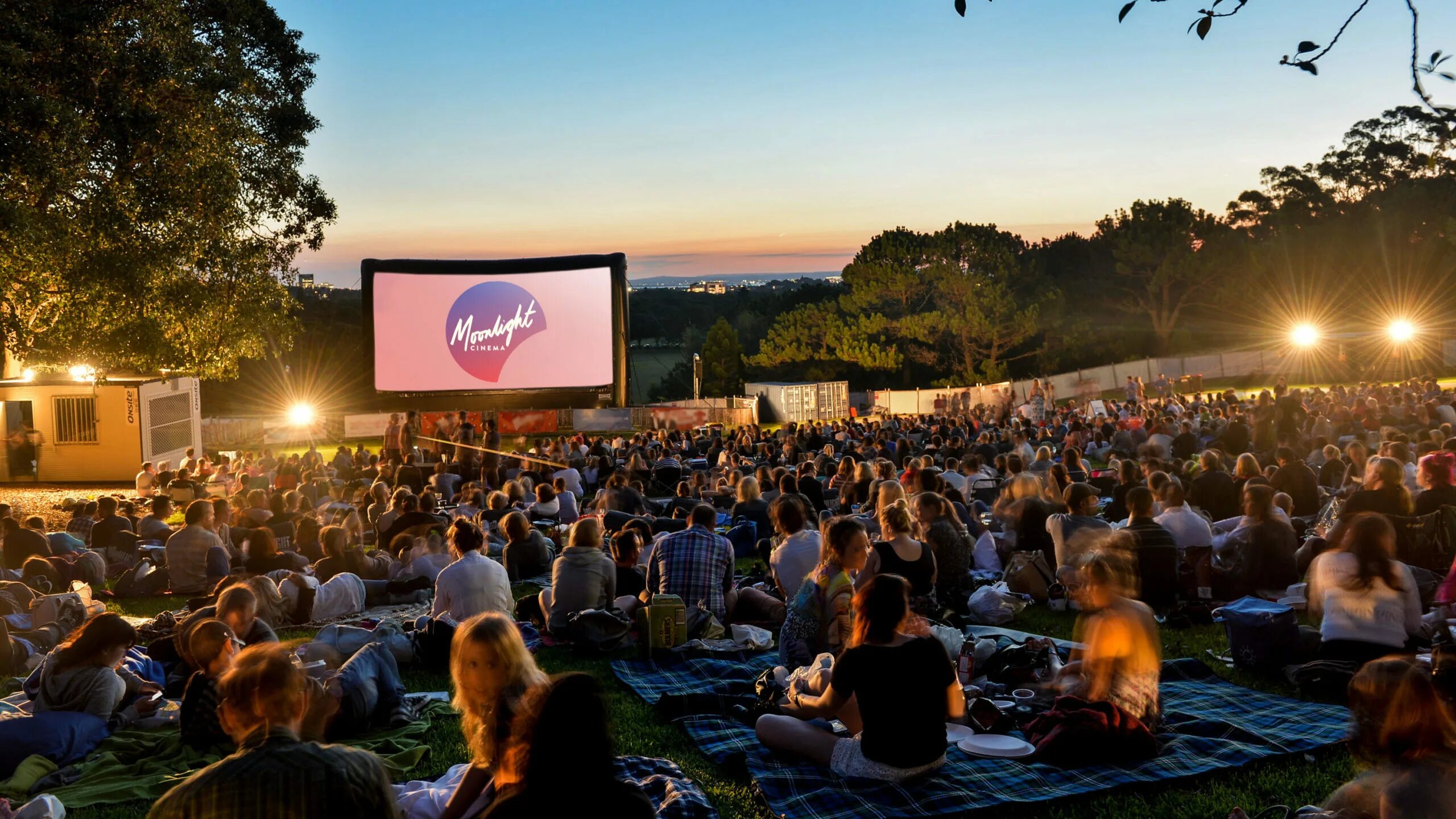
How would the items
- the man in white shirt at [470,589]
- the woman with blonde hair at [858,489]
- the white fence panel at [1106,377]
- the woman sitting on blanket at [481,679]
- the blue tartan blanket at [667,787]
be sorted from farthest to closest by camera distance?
1. the white fence panel at [1106,377]
2. the woman with blonde hair at [858,489]
3. the man in white shirt at [470,589]
4. the blue tartan blanket at [667,787]
5. the woman sitting on blanket at [481,679]

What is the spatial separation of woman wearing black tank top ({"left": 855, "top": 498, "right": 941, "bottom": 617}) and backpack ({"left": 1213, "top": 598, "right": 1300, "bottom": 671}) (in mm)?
1636

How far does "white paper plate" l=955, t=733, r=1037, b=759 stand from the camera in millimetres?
4453

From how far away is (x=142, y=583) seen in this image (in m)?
9.20

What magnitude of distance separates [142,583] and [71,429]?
11453 mm

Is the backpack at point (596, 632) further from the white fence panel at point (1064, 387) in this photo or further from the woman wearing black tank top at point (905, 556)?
the white fence panel at point (1064, 387)

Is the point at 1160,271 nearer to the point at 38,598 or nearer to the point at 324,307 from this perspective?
the point at 324,307

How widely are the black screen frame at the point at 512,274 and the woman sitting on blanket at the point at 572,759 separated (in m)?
25.1

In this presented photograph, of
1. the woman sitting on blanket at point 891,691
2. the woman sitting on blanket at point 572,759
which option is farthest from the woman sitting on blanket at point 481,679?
the woman sitting on blanket at point 891,691

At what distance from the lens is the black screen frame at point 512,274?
26.6 m

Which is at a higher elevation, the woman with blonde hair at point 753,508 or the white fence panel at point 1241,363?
the white fence panel at point 1241,363

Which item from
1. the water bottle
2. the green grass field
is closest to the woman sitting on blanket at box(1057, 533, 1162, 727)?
the green grass field

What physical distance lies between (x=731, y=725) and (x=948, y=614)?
2.01 metres

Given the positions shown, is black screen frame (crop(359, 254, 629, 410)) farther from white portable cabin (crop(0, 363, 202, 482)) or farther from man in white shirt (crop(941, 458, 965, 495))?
man in white shirt (crop(941, 458, 965, 495))

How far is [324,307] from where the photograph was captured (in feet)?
168
